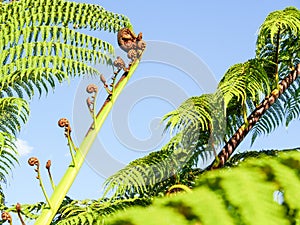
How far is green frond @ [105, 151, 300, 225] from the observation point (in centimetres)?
25

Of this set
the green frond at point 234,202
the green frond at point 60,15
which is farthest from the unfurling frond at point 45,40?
the green frond at point 234,202

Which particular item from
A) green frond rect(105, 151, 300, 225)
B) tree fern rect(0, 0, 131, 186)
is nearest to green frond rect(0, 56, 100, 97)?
tree fern rect(0, 0, 131, 186)

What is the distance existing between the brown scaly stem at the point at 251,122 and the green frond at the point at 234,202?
1.50 meters

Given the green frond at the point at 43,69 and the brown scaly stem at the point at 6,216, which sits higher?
the green frond at the point at 43,69

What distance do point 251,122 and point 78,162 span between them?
2.71ft

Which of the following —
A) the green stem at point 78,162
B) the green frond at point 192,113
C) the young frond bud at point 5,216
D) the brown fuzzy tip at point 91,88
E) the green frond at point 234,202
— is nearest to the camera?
the green frond at point 234,202

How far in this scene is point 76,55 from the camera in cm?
166

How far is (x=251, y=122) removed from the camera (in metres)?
1.90

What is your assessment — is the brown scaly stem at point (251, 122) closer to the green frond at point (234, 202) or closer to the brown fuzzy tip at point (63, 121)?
the brown fuzzy tip at point (63, 121)

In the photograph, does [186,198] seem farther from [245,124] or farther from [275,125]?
[275,125]

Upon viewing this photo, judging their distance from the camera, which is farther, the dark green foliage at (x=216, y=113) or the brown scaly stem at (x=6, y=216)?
the dark green foliage at (x=216, y=113)

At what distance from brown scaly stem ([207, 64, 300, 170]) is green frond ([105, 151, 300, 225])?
1.50 metres

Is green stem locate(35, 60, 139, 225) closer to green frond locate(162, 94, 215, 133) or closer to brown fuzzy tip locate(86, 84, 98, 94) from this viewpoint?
brown fuzzy tip locate(86, 84, 98, 94)

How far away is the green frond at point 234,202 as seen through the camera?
0.25m
